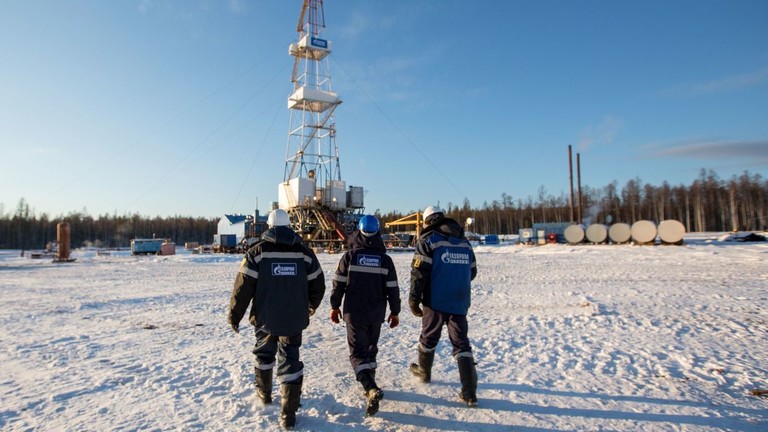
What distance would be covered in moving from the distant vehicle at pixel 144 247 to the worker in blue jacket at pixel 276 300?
41333 mm

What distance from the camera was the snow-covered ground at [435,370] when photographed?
3400 mm

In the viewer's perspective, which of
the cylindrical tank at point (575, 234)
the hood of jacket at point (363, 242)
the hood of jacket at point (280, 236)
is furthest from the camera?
the cylindrical tank at point (575, 234)

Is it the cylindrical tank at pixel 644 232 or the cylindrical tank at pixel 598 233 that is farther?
the cylindrical tank at pixel 598 233

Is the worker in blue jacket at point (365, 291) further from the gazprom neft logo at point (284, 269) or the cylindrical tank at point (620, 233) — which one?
the cylindrical tank at point (620, 233)

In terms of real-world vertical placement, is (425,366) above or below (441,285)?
below

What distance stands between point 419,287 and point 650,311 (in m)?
5.64

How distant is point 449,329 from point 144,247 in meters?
43.1

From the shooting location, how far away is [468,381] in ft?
12.1

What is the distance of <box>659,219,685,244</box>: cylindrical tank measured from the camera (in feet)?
95.3

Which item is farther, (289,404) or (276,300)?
(276,300)

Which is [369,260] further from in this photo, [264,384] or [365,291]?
[264,384]

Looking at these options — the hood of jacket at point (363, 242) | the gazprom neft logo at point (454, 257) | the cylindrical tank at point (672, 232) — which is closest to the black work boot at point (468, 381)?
the gazprom neft logo at point (454, 257)

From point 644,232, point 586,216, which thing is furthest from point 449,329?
point 586,216

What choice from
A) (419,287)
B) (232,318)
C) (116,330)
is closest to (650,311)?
(419,287)
